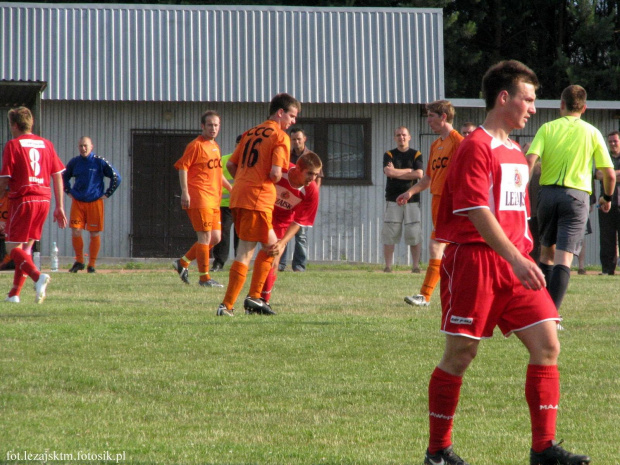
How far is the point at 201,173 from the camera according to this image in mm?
12836

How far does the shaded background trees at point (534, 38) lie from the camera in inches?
1232

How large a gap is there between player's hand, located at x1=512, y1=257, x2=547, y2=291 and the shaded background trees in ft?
88.7

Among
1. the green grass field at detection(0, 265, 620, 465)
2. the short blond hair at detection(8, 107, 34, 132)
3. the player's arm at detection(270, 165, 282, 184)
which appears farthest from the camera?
the short blond hair at detection(8, 107, 34, 132)

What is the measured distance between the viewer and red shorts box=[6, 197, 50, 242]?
33.7 ft

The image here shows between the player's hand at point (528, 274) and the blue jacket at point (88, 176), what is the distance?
1276 cm

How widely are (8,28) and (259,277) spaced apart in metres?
14.3

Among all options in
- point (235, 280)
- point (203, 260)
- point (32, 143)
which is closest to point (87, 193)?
point (203, 260)

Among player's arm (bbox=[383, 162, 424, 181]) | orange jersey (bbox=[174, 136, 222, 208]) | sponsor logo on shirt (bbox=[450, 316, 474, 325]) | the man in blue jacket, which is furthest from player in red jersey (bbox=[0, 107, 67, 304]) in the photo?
sponsor logo on shirt (bbox=[450, 316, 474, 325])

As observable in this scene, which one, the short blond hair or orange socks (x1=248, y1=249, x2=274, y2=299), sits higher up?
the short blond hair

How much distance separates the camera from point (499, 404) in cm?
571

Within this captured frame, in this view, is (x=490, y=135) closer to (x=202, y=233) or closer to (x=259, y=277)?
(x=259, y=277)

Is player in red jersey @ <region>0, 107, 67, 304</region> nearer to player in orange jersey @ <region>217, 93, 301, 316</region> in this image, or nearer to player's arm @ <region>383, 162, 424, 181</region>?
player in orange jersey @ <region>217, 93, 301, 316</region>

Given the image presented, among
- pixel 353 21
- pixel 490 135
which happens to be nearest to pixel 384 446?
pixel 490 135

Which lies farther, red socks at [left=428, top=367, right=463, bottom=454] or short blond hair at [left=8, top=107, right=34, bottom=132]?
short blond hair at [left=8, top=107, right=34, bottom=132]
